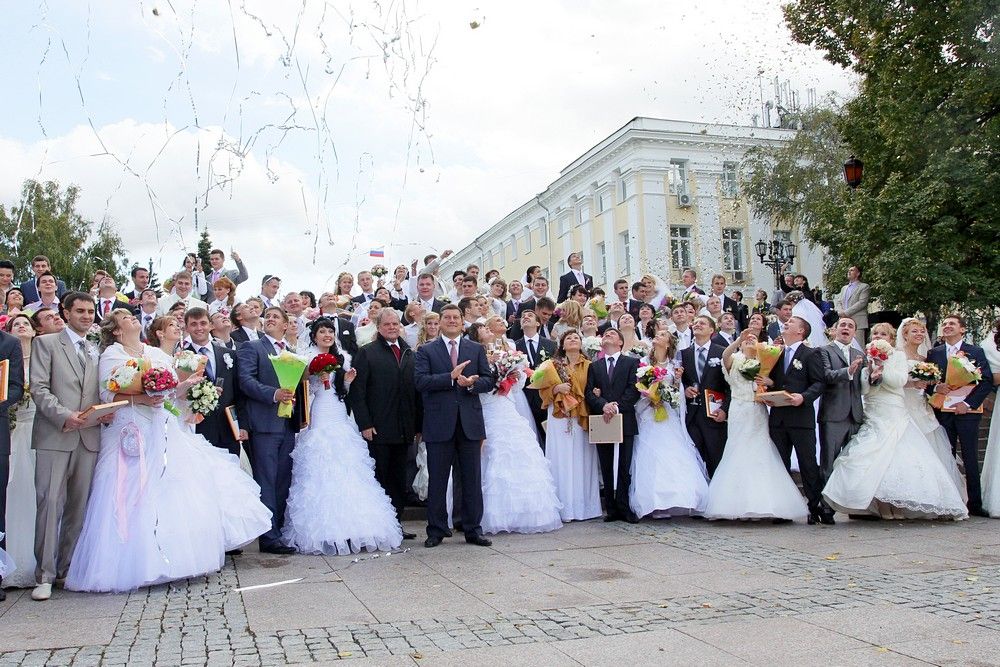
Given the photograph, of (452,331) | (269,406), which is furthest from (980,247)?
(269,406)

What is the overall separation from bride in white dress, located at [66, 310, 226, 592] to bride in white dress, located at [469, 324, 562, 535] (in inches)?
113

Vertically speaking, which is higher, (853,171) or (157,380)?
(853,171)

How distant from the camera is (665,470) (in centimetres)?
1000

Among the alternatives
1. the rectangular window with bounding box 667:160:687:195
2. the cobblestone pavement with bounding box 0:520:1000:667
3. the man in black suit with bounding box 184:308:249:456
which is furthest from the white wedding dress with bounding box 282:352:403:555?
the rectangular window with bounding box 667:160:687:195

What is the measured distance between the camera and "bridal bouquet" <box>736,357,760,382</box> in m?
9.63

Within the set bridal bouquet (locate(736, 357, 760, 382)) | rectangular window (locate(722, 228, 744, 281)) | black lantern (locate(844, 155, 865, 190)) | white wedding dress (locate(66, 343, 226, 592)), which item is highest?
rectangular window (locate(722, 228, 744, 281))

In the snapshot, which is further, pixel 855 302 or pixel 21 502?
pixel 855 302

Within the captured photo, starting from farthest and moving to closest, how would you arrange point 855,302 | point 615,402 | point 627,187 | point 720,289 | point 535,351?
point 627,187 → point 855,302 → point 720,289 → point 535,351 → point 615,402

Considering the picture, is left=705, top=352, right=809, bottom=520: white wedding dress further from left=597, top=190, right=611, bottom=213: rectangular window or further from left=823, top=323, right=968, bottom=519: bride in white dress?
left=597, top=190, right=611, bottom=213: rectangular window

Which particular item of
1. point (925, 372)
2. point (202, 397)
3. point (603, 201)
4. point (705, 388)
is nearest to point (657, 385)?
point (705, 388)

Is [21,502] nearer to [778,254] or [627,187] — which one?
[778,254]

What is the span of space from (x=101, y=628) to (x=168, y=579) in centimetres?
115

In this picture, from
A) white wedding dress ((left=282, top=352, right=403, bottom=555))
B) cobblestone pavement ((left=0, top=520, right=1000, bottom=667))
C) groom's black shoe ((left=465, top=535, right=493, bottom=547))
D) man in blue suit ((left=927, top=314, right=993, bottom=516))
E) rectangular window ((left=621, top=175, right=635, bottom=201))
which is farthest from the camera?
rectangular window ((left=621, top=175, right=635, bottom=201))

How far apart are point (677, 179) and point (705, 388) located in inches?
1367
